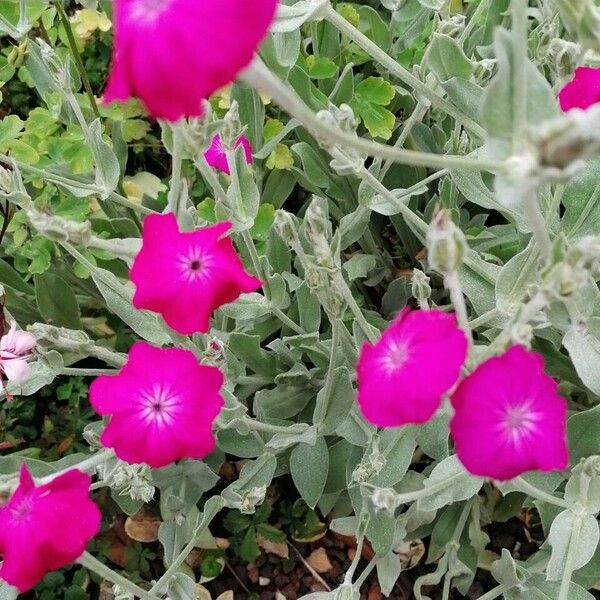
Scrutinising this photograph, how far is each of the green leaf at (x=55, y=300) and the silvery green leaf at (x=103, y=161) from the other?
8.4 inches

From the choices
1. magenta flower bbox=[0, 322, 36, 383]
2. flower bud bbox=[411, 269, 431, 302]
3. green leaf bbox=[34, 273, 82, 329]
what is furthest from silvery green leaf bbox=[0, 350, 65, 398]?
flower bud bbox=[411, 269, 431, 302]

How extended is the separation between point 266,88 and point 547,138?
0.17 meters

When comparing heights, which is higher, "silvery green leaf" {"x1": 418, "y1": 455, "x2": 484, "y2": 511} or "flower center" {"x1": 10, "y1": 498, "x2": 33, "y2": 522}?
"flower center" {"x1": 10, "y1": 498, "x2": 33, "y2": 522}

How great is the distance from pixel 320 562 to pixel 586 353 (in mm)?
639

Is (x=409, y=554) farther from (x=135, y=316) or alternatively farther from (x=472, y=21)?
(x=472, y=21)

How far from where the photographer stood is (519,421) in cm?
59

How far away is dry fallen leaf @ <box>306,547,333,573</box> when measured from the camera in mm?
1275

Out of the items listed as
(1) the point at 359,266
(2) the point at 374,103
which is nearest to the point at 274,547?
(1) the point at 359,266

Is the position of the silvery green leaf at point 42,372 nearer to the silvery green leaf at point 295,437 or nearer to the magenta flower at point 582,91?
the silvery green leaf at point 295,437

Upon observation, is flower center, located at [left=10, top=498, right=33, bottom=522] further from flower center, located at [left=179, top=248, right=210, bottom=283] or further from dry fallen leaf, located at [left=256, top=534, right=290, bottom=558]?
dry fallen leaf, located at [left=256, top=534, right=290, bottom=558]

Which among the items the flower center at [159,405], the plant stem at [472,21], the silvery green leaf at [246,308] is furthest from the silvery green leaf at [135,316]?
the plant stem at [472,21]

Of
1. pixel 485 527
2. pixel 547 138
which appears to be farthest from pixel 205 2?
pixel 485 527

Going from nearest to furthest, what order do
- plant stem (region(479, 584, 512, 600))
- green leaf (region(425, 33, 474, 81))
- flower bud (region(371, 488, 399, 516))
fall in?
flower bud (region(371, 488, 399, 516)) < green leaf (region(425, 33, 474, 81)) < plant stem (region(479, 584, 512, 600))

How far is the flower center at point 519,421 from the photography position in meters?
0.59
